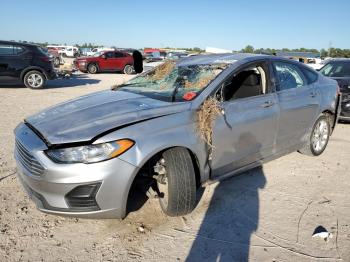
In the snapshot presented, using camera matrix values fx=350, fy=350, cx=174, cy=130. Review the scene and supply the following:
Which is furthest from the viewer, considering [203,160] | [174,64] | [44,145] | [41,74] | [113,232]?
[41,74]

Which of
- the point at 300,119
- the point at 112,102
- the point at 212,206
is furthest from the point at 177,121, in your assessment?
the point at 300,119

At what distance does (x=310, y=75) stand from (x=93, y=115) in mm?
3446

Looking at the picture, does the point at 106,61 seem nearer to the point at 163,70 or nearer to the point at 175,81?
the point at 163,70

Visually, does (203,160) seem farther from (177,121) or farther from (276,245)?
(276,245)

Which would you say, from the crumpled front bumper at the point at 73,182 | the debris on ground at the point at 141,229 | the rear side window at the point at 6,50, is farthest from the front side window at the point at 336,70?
the rear side window at the point at 6,50

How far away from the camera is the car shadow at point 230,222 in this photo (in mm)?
2984

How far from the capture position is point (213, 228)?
3.37 m

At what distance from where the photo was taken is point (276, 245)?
312cm

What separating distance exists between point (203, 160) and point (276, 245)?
1030mm

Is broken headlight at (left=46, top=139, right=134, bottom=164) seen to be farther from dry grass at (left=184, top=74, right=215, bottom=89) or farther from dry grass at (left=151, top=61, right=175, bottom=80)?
dry grass at (left=151, top=61, right=175, bottom=80)

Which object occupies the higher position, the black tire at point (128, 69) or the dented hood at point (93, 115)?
the dented hood at point (93, 115)

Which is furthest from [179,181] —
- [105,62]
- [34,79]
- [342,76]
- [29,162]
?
[105,62]

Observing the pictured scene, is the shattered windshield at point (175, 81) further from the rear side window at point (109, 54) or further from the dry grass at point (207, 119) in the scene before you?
the rear side window at point (109, 54)

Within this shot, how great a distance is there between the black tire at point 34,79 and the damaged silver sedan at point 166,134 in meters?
9.38
